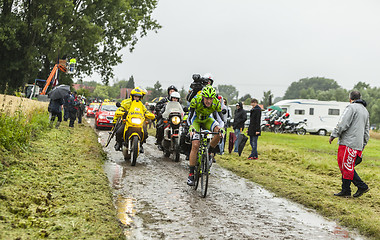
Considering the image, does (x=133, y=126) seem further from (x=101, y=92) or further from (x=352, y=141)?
(x=101, y=92)

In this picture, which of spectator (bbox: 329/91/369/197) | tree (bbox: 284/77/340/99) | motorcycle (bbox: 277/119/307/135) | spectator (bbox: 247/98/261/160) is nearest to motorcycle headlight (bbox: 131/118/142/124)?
spectator (bbox: 247/98/261/160)

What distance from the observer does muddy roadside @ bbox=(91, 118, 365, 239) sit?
531cm

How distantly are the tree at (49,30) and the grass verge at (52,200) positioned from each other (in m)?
24.8

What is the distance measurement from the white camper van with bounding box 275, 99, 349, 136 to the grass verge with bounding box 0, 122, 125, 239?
125 ft

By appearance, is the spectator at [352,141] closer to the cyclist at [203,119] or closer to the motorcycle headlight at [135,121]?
the cyclist at [203,119]

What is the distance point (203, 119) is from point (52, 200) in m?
3.46

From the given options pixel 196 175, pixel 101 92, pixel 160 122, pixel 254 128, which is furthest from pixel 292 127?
pixel 101 92

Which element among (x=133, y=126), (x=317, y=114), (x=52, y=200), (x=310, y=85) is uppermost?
(x=310, y=85)

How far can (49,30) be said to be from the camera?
34.4m

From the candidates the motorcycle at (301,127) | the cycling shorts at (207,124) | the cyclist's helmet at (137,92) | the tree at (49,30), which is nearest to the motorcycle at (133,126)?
the cyclist's helmet at (137,92)

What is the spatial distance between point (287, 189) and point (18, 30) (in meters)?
29.0

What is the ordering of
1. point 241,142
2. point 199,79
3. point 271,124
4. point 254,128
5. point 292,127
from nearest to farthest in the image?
point 199,79 < point 254,128 < point 241,142 < point 292,127 < point 271,124

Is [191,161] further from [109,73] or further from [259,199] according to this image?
[109,73]

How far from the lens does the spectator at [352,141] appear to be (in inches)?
312
